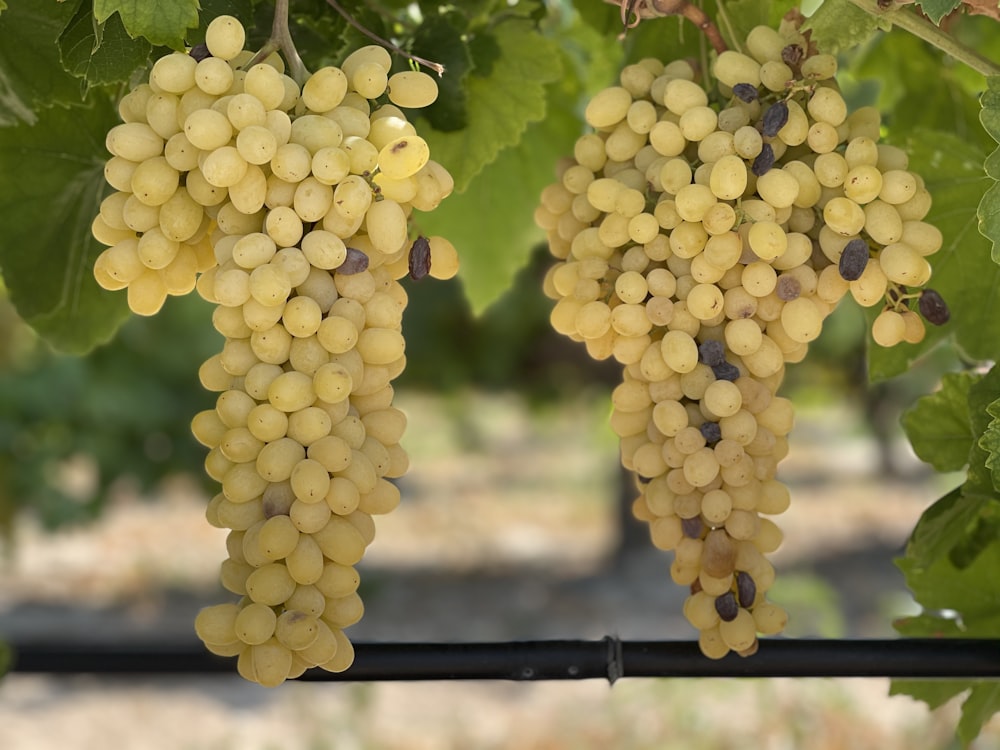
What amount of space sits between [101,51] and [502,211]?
415 millimetres

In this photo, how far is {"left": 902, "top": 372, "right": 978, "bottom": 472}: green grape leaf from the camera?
0.61 m

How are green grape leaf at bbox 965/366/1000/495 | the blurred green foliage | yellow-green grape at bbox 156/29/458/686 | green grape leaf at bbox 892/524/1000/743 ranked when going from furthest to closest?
the blurred green foliage → green grape leaf at bbox 892/524/1000/743 → green grape leaf at bbox 965/366/1000/495 → yellow-green grape at bbox 156/29/458/686

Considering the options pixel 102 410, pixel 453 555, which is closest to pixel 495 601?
pixel 453 555

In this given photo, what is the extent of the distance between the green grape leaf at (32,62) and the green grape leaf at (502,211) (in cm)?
31

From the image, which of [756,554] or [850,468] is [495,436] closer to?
[850,468]

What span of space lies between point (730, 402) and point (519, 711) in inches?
118

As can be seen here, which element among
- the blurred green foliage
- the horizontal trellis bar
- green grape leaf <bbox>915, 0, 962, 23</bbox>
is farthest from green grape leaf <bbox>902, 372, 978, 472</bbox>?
the blurred green foliage

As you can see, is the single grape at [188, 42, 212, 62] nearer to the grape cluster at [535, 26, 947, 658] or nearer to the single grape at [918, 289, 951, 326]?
the grape cluster at [535, 26, 947, 658]

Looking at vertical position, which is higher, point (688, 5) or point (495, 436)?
point (688, 5)

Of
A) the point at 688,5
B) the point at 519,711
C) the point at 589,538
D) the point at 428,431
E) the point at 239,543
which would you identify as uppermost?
the point at 688,5

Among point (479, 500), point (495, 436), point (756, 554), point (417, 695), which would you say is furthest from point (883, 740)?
point (495, 436)

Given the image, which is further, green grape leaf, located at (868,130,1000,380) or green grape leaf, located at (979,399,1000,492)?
green grape leaf, located at (868,130,1000,380)

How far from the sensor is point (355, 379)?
0.43 meters

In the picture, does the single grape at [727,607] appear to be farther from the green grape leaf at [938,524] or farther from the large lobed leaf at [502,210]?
the large lobed leaf at [502,210]
